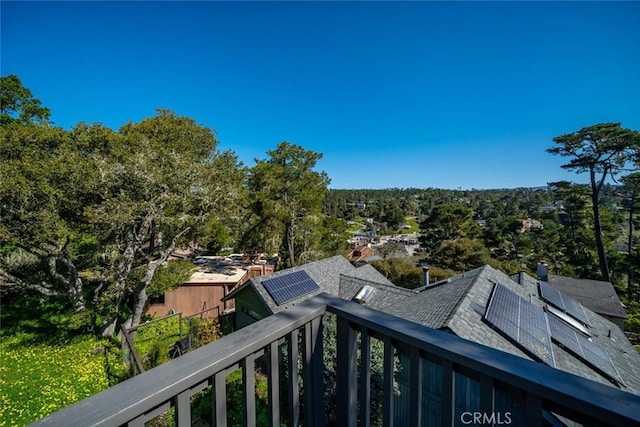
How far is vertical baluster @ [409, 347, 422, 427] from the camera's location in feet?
3.70

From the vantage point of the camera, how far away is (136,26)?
9.44 m

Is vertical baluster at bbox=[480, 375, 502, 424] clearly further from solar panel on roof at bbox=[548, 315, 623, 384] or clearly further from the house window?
the house window

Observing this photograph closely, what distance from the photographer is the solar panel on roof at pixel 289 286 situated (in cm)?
910

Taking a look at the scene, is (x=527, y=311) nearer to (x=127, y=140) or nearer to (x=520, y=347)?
(x=520, y=347)

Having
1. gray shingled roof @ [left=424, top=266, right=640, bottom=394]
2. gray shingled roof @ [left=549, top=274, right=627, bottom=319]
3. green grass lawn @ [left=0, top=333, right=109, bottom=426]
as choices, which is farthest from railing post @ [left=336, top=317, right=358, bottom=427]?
gray shingled roof @ [left=549, top=274, right=627, bottom=319]

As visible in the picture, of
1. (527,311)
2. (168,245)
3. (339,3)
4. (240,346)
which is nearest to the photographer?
(240,346)

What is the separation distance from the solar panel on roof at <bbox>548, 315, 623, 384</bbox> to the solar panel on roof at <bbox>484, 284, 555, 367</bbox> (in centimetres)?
26

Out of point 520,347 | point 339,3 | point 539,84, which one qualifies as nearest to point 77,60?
point 339,3

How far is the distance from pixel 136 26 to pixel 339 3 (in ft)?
23.6

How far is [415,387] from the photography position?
117 cm

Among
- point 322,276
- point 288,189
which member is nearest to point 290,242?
point 288,189

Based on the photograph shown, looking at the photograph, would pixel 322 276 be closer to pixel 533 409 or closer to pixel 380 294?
pixel 380 294

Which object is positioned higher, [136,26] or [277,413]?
[136,26]

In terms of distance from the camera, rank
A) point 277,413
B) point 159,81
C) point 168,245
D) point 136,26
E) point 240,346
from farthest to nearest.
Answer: point 159,81 → point 168,245 → point 136,26 → point 277,413 → point 240,346
